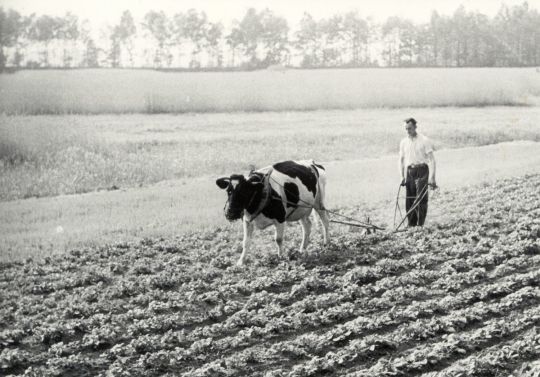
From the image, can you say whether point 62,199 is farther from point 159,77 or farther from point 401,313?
point 401,313

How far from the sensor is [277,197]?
35.5 feet

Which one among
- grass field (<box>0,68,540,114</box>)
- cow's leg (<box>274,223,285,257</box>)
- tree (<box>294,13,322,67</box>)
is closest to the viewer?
cow's leg (<box>274,223,285,257</box>)

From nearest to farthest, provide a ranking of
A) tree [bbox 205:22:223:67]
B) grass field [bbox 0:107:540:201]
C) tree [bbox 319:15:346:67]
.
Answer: grass field [bbox 0:107:540:201] → tree [bbox 205:22:223:67] → tree [bbox 319:15:346:67]

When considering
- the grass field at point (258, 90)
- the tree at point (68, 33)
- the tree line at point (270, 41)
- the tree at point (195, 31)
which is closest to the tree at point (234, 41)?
the tree line at point (270, 41)

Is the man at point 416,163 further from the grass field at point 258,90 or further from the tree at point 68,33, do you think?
the tree at point 68,33

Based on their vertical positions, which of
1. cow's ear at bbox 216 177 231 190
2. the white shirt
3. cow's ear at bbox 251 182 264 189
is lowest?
cow's ear at bbox 251 182 264 189

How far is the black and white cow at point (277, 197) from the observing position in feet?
34.0

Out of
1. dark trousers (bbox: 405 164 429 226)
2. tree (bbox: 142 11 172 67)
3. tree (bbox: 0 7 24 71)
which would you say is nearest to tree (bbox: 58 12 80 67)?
tree (bbox: 0 7 24 71)

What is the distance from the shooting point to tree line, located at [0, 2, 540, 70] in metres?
12.1

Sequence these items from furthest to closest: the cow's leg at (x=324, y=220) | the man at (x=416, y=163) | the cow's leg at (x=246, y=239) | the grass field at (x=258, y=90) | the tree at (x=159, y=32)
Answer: the tree at (x=159, y=32) < the grass field at (x=258, y=90) < the man at (x=416, y=163) < the cow's leg at (x=324, y=220) < the cow's leg at (x=246, y=239)

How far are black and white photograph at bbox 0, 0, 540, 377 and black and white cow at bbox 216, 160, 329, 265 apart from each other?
31mm

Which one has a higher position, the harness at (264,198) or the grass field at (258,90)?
the grass field at (258,90)

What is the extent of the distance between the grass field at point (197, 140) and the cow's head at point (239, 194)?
313 centimetres

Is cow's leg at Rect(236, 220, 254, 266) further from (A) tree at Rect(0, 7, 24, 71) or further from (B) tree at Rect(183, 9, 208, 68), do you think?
(B) tree at Rect(183, 9, 208, 68)
